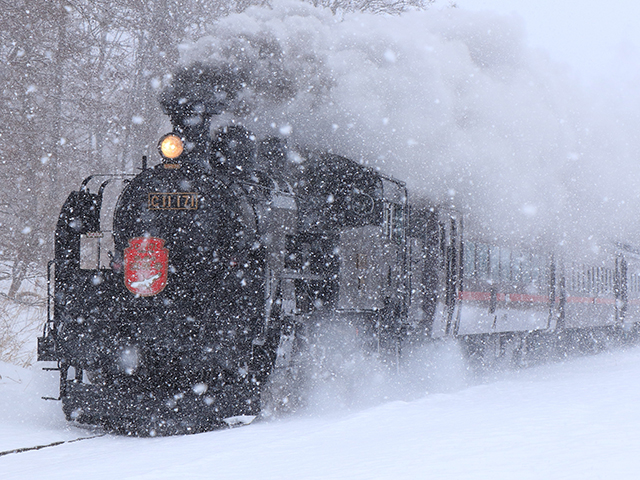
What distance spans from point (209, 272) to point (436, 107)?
468 cm

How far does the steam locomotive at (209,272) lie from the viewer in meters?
6.07

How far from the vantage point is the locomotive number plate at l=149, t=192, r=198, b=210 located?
6324 millimetres

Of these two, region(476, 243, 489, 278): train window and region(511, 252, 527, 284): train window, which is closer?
region(476, 243, 489, 278): train window

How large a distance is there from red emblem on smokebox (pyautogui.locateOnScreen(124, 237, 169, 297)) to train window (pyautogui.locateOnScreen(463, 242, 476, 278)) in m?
4.93

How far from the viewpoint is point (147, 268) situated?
245 inches

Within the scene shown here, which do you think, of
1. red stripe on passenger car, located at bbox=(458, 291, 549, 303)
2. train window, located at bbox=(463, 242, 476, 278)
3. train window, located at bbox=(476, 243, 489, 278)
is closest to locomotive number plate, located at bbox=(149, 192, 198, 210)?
red stripe on passenger car, located at bbox=(458, 291, 549, 303)

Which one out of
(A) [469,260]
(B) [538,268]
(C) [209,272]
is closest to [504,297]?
(A) [469,260]

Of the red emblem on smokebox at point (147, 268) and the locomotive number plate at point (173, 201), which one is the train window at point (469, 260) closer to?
the locomotive number plate at point (173, 201)

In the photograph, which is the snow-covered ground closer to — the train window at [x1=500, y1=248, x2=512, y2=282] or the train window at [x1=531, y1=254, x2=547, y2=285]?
the train window at [x1=500, y1=248, x2=512, y2=282]

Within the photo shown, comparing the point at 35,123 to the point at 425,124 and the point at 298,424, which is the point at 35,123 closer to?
the point at 425,124

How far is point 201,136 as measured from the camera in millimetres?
6535

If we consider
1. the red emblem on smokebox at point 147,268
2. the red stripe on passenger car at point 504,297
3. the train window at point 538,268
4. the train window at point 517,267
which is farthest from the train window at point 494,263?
the red emblem on smokebox at point 147,268

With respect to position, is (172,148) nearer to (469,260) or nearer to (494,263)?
(469,260)

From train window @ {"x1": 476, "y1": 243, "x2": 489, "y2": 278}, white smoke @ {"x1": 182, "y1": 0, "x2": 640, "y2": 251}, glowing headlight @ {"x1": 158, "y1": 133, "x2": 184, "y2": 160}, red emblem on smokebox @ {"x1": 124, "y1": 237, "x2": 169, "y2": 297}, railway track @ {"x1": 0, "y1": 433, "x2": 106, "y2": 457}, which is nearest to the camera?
railway track @ {"x1": 0, "y1": 433, "x2": 106, "y2": 457}
